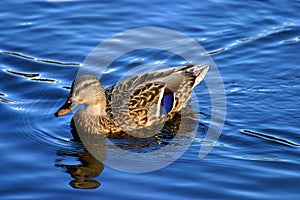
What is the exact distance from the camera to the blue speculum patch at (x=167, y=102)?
10.4 m

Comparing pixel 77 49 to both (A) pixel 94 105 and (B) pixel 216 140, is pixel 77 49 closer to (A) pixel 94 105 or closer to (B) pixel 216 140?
(A) pixel 94 105

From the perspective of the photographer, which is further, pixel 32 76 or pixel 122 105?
pixel 32 76

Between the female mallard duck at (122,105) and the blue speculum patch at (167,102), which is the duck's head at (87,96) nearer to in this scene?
the female mallard duck at (122,105)

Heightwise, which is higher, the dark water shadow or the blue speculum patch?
the blue speculum patch

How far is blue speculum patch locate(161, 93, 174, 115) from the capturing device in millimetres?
10363

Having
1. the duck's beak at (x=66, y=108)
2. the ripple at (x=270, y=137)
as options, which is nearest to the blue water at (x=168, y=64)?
the ripple at (x=270, y=137)

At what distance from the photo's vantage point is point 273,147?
9.26 m

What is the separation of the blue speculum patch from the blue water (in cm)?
50

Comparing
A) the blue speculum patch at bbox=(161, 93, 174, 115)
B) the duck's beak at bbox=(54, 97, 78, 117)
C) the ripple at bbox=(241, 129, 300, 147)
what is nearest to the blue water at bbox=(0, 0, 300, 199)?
the ripple at bbox=(241, 129, 300, 147)

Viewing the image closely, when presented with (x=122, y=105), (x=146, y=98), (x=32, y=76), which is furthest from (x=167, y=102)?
(x=32, y=76)

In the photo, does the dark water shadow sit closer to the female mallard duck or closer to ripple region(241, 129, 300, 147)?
the female mallard duck

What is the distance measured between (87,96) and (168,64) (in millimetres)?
2549

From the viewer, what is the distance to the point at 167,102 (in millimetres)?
10438

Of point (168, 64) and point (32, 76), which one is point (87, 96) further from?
point (168, 64)
